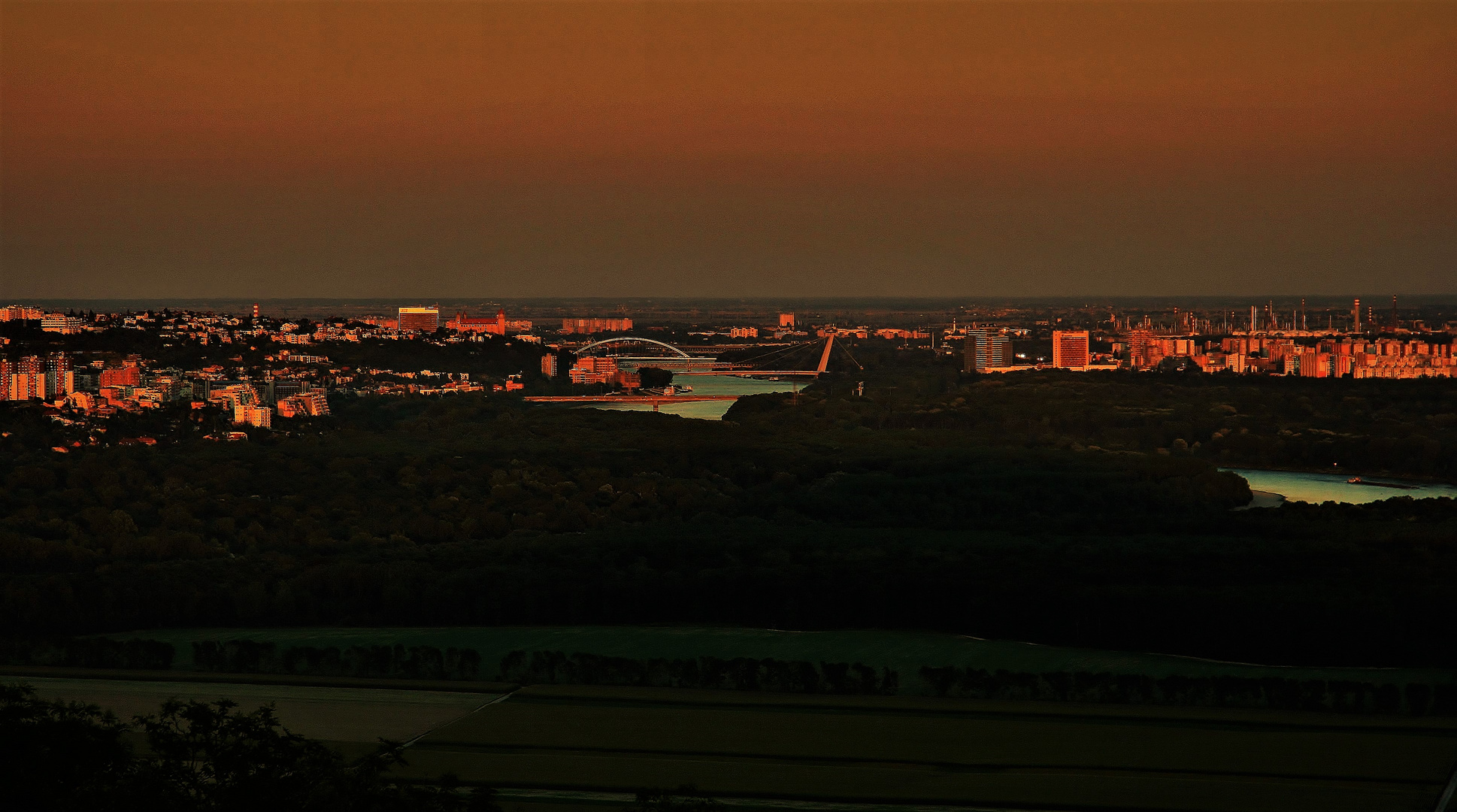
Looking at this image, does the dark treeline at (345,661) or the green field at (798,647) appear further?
the dark treeline at (345,661)

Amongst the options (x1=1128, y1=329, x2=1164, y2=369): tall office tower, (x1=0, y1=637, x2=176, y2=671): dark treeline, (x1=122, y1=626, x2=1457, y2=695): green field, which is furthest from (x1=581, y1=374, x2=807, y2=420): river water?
→ (x1=0, y1=637, x2=176, y2=671): dark treeline

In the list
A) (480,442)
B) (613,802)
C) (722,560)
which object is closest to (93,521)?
(722,560)

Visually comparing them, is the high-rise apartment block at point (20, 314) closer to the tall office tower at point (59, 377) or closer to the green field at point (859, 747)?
the tall office tower at point (59, 377)

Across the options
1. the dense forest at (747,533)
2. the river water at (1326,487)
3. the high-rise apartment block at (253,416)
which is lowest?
Result: the river water at (1326,487)

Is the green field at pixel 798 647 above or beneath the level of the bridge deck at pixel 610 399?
beneath

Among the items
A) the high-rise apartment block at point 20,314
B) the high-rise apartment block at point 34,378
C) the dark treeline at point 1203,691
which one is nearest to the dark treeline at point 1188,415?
the high-rise apartment block at point 34,378

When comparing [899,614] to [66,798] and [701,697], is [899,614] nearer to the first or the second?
[701,697]

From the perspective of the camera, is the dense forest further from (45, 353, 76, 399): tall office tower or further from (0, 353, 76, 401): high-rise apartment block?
(45, 353, 76, 399): tall office tower
